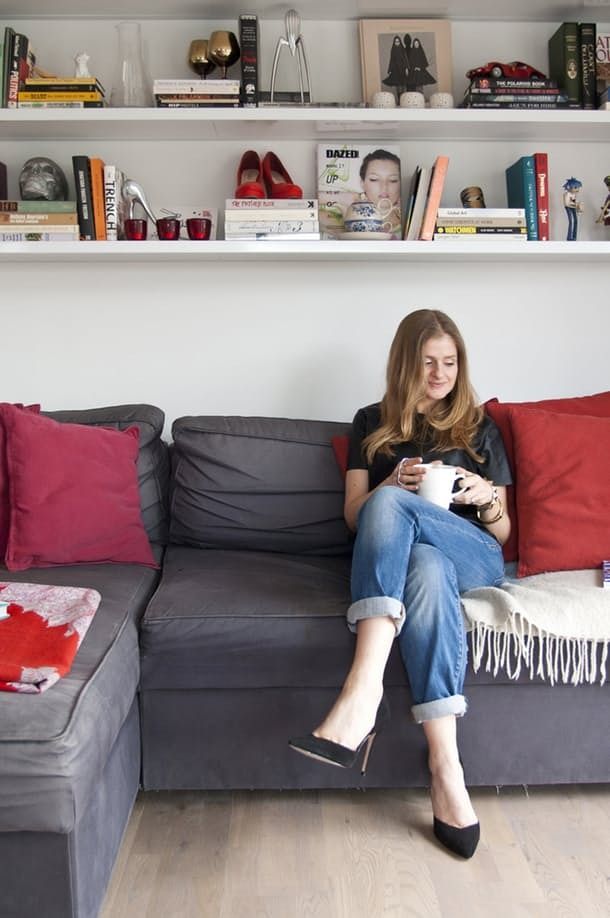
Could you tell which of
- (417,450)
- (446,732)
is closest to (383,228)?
(417,450)

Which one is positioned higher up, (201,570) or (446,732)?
(201,570)

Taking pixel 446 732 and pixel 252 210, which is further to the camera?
pixel 252 210

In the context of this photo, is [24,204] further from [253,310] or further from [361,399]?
[361,399]

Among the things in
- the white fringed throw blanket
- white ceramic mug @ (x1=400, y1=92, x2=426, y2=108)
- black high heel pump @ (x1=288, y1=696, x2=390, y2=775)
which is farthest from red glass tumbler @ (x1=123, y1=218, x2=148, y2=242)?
black high heel pump @ (x1=288, y1=696, x2=390, y2=775)

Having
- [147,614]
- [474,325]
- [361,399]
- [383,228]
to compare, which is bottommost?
[147,614]

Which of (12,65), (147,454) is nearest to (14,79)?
(12,65)

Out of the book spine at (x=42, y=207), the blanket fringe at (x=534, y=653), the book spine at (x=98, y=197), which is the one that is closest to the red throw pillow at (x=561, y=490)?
the blanket fringe at (x=534, y=653)

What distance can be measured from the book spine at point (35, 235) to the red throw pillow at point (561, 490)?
53.0 inches

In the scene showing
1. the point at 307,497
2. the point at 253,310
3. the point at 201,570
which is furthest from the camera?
the point at 253,310

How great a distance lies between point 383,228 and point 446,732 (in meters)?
1.49

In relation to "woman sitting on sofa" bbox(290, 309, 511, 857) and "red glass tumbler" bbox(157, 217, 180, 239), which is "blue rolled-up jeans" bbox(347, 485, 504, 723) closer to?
"woman sitting on sofa" bbox(290, 309, 511, 857)

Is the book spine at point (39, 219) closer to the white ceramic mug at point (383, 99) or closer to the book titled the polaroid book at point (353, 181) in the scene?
the book titled the polaroid book at point (353, 181)

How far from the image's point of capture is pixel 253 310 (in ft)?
9.53

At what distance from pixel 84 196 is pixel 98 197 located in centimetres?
4
